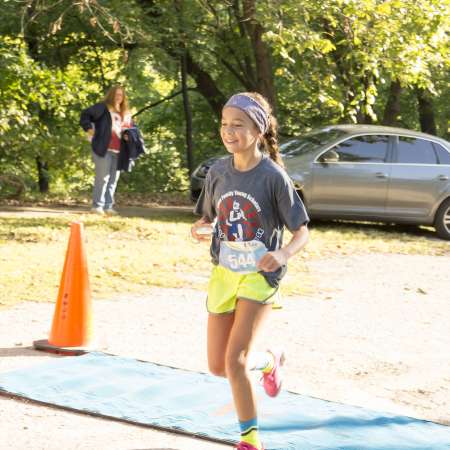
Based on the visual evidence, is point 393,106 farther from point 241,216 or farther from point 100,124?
point 241,216

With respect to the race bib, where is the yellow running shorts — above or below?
below

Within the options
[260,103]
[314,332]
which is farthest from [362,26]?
[260,103]

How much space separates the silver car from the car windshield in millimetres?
16

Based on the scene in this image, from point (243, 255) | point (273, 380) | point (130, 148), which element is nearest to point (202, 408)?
point (273, 380)

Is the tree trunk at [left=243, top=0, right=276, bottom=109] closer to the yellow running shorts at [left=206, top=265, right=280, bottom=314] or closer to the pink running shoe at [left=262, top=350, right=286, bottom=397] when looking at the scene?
the pink running shoe at [left=262, top=350, right=286, bottom=397]

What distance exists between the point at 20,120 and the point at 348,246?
23.4 feet

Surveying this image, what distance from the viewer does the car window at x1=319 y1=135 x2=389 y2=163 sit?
50.9 feet

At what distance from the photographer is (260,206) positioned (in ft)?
15.6

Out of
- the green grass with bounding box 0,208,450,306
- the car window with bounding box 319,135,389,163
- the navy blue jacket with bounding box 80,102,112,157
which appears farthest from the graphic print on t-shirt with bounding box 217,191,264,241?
the car window with bounding box 319,135,389,163

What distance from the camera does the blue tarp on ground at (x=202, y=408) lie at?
523cm

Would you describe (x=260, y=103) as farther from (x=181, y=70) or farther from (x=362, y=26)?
(x=181, y=70)

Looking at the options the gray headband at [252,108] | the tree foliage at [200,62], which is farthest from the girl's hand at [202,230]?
the tree foliage at [200,62]

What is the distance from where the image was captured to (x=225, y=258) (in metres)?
4.84

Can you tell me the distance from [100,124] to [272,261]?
1060cm
